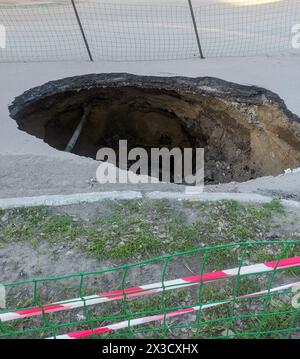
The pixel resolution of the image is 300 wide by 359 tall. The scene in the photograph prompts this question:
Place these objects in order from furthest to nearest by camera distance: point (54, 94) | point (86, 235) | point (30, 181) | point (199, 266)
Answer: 1. point (54, 94)
2. point (30, 181)
3. point (86, 235)
4. point (199, 266)

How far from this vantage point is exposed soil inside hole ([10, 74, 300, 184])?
685cm

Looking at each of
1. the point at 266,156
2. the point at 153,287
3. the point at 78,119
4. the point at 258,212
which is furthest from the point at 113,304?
the point at 78,119

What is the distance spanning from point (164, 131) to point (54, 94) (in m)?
2.37

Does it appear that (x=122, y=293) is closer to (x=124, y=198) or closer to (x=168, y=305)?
(x=168, y=305)

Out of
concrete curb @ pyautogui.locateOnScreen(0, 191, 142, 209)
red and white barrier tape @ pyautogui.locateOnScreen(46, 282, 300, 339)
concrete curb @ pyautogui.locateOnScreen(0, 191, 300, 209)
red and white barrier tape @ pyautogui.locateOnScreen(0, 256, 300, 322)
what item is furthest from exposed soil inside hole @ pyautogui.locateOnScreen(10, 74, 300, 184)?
red and white barrier tape @ pyautogui.locateOnScreen(46, 282, 300, 339)

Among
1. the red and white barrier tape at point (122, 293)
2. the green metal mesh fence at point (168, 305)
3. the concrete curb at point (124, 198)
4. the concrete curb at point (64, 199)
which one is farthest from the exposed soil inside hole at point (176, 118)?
the red and white barrier tape at point (122, 293)

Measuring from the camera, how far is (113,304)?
12.9 ft

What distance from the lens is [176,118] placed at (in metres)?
8.34

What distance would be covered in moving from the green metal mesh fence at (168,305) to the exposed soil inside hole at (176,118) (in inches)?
118

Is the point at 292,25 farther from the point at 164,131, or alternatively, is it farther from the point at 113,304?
the point at 113,304

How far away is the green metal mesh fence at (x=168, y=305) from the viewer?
3.58 metres

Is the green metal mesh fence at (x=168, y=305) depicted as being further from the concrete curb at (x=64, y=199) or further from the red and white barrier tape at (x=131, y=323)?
the concrete curb at (x=64, y=199)

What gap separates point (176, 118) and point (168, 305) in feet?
16.3

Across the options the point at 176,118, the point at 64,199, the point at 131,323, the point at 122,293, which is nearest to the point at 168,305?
the point at 131,323
